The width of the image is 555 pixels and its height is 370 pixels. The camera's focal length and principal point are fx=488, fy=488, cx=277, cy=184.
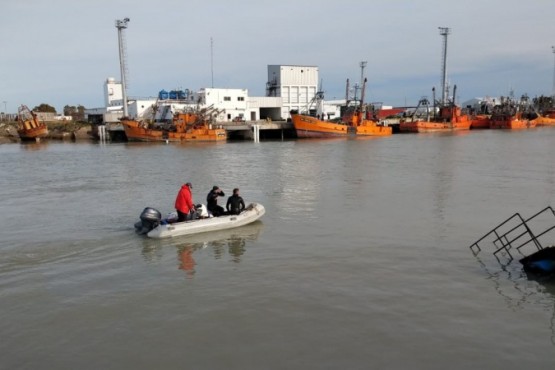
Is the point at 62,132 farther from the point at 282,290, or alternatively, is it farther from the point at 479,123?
the point at 282,290

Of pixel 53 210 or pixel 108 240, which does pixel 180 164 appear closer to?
pixel 53 210

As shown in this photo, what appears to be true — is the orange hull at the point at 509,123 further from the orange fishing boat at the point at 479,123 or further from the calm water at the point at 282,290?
the calm water at the point at 282,290

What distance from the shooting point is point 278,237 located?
47.8ft

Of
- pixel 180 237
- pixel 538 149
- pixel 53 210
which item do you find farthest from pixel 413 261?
pixel 538 149

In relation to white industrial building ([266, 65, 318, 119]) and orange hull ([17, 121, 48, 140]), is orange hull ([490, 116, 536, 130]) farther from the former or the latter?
orange hull ([17, 121, 48, 140])

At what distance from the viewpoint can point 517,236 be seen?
13.5 metres

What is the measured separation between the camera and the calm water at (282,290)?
7762 mm

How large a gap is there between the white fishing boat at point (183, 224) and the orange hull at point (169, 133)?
166 ft

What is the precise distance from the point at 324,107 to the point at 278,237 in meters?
88.2

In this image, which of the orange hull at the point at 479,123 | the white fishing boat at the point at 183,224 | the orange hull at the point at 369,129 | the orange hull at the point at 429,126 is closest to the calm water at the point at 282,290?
the white fishing boat at the point at 183,224

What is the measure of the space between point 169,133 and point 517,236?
183 feet

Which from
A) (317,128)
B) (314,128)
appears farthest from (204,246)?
(317,128)

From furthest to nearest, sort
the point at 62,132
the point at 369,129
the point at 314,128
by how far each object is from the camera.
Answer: the point at 62,132
the point at 369,129
the point at 314,128

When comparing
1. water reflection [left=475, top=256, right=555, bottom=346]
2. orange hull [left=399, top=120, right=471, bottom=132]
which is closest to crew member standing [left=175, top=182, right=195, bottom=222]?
water reflection [left=475, top=256, right=555, bottom=346]
